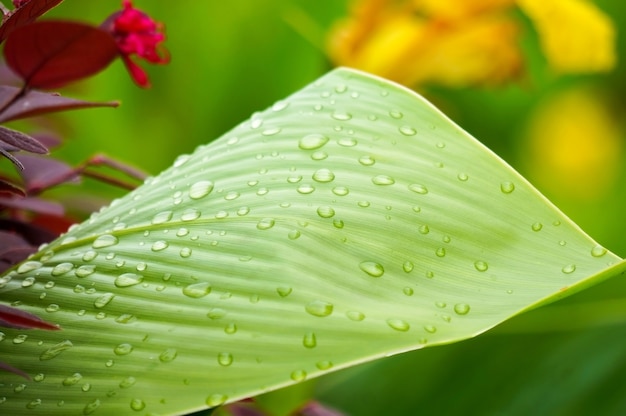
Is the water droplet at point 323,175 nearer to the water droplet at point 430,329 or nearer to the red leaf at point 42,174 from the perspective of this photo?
the water droplet at point 430,329

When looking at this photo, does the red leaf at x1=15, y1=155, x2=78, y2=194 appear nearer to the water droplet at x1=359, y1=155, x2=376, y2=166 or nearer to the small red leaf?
the small red leaf

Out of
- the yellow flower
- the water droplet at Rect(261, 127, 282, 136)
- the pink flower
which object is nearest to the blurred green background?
the yellow flower

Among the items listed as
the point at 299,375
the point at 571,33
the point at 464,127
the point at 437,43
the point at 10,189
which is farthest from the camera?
the point at 464,127

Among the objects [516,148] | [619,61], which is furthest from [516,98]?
[619,61]

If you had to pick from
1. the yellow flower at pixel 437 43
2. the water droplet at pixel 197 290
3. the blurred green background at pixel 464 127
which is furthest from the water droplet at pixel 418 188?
the yellow flower at pixel 437 43

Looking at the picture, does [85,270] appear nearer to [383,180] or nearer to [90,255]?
[90,255]

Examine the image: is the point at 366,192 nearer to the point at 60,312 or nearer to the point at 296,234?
the point at 296,234

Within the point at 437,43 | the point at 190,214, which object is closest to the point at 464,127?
the point at 437,43
